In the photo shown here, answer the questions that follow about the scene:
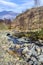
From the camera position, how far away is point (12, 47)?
1508 centimetres

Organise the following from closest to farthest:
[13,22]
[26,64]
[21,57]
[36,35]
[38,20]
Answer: [26,64] < [21,57] < [36,35] < [38,20] < [13,22]

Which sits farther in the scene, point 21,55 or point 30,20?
point 30,20

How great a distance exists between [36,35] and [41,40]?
155cm

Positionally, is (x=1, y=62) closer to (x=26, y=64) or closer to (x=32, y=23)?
(x=26, y=64)

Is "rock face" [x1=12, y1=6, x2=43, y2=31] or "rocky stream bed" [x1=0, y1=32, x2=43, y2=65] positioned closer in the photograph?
"rocky stream bed" [x1=0, y1=32, x2=43, y2=65]

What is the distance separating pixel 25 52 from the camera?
13445mm

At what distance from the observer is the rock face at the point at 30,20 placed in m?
24.8

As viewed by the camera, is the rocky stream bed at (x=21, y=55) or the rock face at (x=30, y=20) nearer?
the rocky stream bed at (x=21, y=55)

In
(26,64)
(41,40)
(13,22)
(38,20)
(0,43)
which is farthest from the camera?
(13,22)

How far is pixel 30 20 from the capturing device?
25734 millimetres

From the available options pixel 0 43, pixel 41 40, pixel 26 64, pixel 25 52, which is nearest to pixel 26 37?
pixel 41 40

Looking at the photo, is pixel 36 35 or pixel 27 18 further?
pixel 27 18

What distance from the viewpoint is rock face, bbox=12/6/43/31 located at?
81.3 feet

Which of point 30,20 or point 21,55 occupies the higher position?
point 30,20
